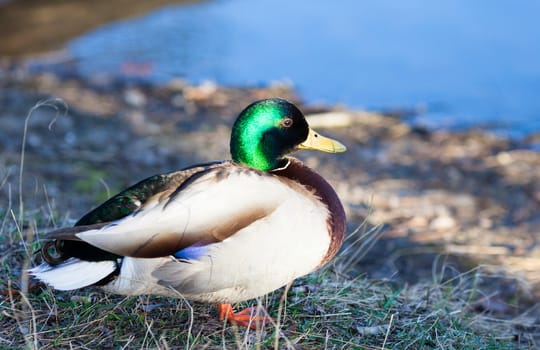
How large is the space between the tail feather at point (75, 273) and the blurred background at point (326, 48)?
4818mm

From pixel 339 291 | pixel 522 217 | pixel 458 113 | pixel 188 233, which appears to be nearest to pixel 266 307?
pixel 339 291

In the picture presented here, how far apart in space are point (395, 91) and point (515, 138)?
4.82 ft

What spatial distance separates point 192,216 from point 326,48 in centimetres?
657

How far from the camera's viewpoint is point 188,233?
2723 mm

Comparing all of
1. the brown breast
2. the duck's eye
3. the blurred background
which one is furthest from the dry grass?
the blurred background

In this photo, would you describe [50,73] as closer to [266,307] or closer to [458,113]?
[458,113]

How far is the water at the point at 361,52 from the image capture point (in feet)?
25.5

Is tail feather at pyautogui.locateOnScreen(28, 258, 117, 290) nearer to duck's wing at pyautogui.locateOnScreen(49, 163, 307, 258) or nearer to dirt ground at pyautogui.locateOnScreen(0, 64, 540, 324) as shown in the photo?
duck's wing at pyautogui.locateOnScreen(49, 163, 307, 258)

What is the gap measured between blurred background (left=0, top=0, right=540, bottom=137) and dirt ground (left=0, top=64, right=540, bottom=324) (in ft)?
1.58

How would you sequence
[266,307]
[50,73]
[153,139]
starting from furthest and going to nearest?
1. [50,73]
2. [153,139]
3. [266,307]

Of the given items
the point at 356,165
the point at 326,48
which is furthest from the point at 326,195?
the point at 326,48

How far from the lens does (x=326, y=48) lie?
9.06 metres

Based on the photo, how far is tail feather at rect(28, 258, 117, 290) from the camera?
274cm

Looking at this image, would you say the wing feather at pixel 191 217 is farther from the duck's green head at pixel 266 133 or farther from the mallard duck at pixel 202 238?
the duck's green head at pixel 266 133
